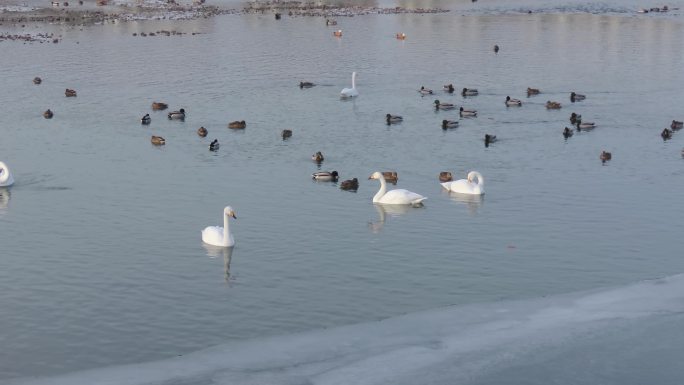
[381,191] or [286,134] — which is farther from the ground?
[286,134]

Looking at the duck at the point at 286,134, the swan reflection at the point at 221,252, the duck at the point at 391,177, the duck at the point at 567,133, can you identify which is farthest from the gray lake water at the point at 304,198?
the duck at the point at 286,134

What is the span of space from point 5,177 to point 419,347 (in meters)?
19.8

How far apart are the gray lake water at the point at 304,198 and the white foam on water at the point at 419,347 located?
322 mm

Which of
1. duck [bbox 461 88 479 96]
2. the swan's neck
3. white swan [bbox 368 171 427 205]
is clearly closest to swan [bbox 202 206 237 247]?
white swan [bbox 368 171 427 205]

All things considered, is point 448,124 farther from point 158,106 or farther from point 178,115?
point 158,106

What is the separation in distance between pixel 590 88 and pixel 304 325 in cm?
3650

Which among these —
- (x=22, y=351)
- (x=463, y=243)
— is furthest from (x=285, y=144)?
A: (x=22, y=351)

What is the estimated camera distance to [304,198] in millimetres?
35656

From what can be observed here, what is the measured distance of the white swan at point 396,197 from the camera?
1366 inches

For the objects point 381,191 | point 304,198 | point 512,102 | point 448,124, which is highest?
point 512,102

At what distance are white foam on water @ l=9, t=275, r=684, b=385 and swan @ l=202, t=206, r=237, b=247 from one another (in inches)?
271

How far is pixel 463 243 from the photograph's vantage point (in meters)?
30.5

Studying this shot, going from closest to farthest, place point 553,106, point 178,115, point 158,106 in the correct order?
point 178,115, point 553,106, point 158,106

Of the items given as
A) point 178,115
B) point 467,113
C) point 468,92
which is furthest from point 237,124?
point 468,92
